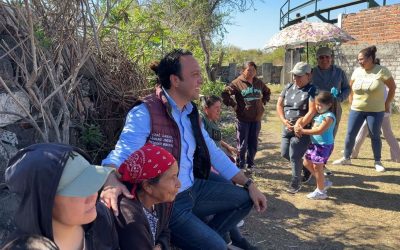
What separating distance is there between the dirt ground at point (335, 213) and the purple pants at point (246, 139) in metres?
0.29

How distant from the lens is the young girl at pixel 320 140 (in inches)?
181

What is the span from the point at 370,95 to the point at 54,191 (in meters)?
5.18

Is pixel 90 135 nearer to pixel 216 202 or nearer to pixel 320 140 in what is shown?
pixel 216 202

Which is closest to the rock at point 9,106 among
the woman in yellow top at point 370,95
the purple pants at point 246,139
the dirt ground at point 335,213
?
the dirt ground at point 335,213

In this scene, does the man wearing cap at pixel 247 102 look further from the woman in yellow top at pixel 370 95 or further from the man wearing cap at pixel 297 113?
the woman in yellow top at pixel 370 95

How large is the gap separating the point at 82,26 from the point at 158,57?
167cm

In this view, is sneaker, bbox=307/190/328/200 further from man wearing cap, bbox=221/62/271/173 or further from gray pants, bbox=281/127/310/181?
man wearing cap, bbox=221/62/271/173

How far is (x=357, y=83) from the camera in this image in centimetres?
575

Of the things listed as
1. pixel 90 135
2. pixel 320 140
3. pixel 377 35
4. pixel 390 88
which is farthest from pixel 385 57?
pixel 90 135

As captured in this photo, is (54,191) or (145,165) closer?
(54,191)

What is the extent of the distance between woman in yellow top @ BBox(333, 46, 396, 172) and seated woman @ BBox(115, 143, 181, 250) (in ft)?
14.5

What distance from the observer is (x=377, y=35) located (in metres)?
12.0

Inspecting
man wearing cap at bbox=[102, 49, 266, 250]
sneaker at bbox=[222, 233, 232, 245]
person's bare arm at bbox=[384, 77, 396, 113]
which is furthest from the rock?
person's bare arm at bbox=[384, 77, 396, 113]

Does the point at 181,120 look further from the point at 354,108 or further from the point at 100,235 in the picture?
the point at 354,108
